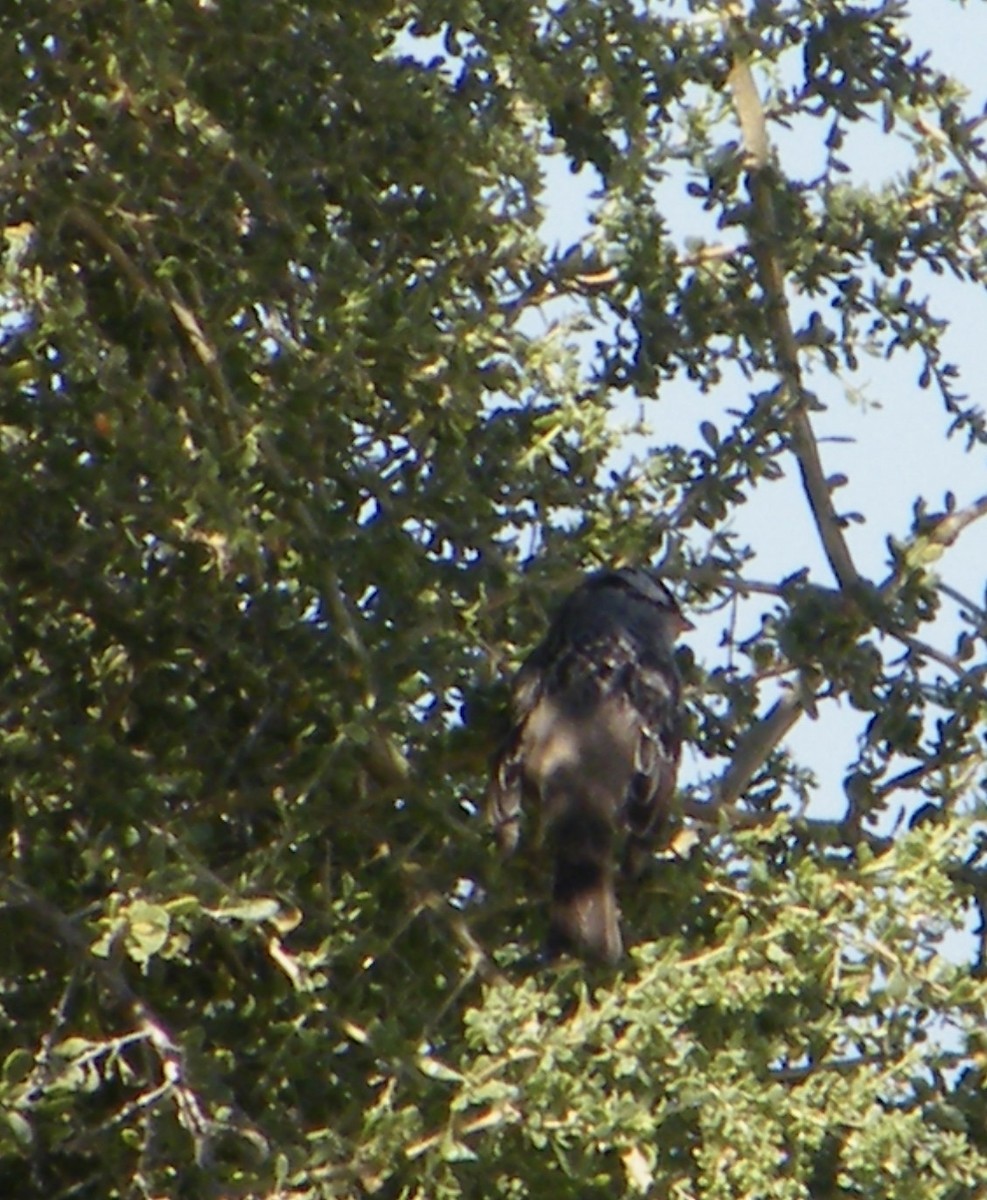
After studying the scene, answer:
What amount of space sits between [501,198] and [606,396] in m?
0.54

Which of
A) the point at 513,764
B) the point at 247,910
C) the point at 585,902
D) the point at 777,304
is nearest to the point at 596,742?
the point at 513,764

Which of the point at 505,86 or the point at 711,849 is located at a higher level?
the point at 505,86

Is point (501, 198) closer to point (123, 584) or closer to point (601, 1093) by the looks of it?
point (123, 584)

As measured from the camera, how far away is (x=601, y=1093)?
5.02 meters

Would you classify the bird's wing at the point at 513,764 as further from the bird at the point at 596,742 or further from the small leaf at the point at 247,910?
the small leaf at the point at 247,910

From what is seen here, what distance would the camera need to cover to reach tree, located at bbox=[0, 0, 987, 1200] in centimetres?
521

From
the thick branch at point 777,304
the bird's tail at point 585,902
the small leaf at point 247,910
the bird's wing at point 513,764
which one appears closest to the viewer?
the small leaf at point 247,910

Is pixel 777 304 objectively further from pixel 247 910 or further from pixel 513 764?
pixel 247 910

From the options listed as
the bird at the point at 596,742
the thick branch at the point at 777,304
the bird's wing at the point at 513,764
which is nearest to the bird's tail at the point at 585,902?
the bird at the point at 596,742

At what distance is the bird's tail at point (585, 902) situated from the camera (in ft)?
19.1

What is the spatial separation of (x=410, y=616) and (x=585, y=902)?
721 mm

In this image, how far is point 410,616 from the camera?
5.84 meters

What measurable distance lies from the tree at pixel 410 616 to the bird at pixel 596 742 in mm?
108

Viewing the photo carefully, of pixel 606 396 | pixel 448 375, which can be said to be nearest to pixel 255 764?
pixel 448 375
